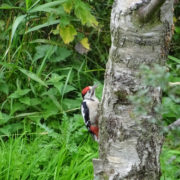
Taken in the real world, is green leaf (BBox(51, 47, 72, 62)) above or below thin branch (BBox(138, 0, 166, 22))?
below

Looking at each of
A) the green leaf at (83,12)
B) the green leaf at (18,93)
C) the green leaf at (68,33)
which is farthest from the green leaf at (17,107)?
the green leaf at (83,12)

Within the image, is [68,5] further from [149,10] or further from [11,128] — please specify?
[149,10]

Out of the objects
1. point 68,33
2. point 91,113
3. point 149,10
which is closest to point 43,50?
point 68,33

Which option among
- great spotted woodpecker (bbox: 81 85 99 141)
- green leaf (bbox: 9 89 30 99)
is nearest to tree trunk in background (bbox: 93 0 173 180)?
great spotted woodpecker (bbox: 81 85 99 141)

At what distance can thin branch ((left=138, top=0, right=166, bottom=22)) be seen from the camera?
6.43 feet

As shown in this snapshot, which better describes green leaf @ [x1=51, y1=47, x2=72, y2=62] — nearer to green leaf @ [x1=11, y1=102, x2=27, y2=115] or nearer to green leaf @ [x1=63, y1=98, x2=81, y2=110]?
green leaf @ [x1=63, y1=98, x2=81, y2=110]

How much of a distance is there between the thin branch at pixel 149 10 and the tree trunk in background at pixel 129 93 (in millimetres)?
30

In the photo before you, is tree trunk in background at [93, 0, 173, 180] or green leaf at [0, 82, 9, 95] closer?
tree trunk in background at [93, 0, 173, 180]

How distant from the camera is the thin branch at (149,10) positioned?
196cm

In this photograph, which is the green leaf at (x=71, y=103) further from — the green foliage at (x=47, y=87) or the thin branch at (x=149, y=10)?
the thin branch at (x=149, y=10)

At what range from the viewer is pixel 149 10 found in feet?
6.68

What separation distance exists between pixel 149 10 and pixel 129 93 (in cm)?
44


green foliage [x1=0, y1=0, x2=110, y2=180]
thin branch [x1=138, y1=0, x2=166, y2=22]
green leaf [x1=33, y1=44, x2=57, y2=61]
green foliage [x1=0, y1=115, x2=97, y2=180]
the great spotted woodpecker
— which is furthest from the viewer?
green leaf [x1=33, y1=44, x2=57, y2=61]

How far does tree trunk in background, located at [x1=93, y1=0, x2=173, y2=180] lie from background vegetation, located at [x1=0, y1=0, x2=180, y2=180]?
604mm
